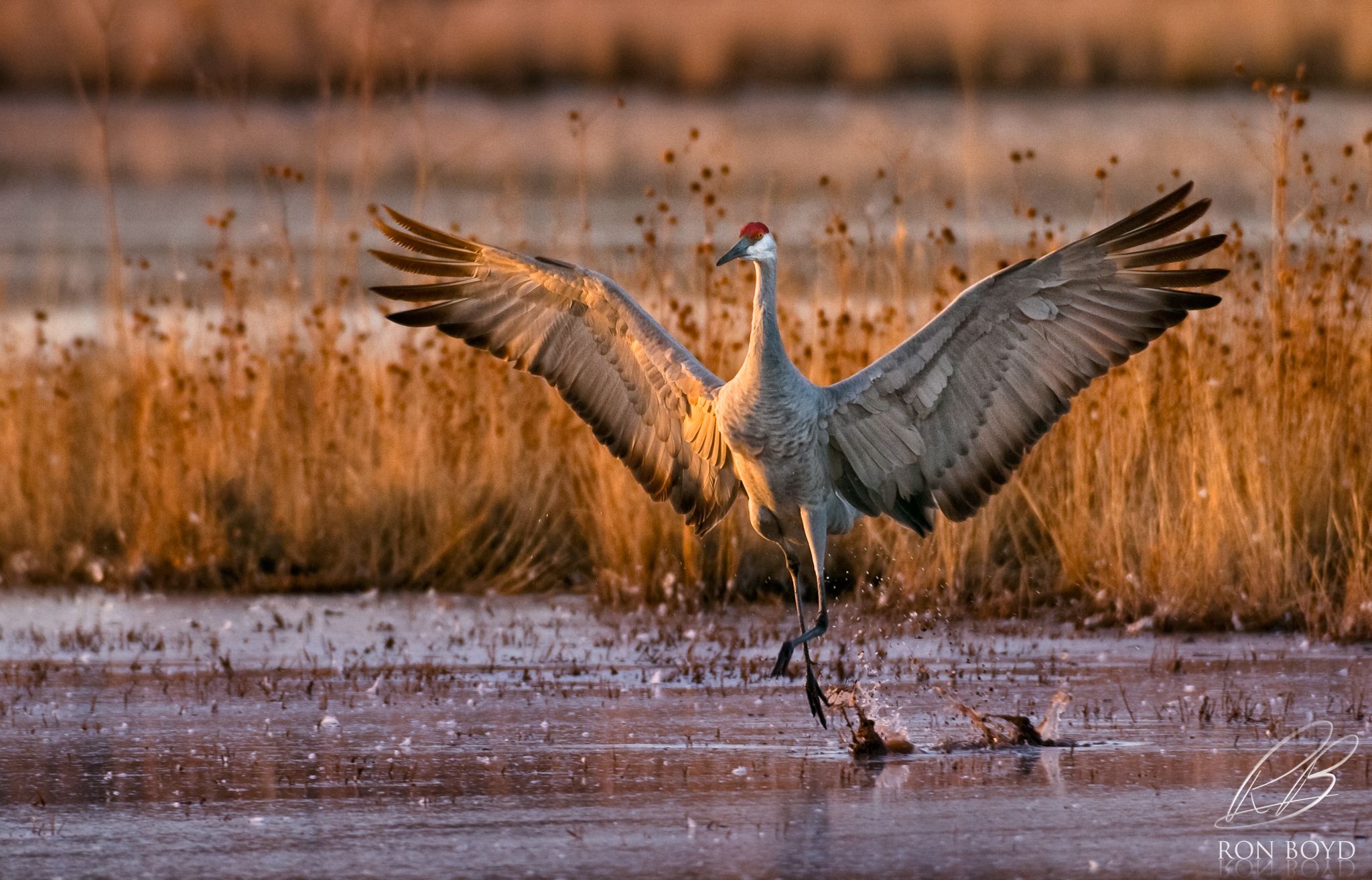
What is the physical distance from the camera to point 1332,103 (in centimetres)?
2595

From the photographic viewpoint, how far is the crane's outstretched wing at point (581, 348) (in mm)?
8383

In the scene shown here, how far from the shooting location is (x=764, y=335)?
25.3ft

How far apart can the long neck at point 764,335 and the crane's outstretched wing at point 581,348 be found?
509 mm

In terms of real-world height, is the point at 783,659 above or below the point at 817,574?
below

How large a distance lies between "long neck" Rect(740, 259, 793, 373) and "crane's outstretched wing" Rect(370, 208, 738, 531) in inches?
20.0

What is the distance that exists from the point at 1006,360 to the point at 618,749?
2191mm

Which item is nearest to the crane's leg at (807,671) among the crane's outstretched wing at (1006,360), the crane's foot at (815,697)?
the crane's foot at (815,697)

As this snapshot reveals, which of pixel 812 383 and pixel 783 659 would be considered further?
pixel 812 383

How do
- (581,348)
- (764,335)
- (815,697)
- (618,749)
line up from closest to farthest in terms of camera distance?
1. (618,749)
2. (815,697)
3. (764,335)
4. (581,348)

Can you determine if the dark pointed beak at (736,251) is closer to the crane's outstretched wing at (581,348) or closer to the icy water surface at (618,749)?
the crane's outstretched wing at (581,348)

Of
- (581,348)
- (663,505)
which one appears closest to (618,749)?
(581,348)

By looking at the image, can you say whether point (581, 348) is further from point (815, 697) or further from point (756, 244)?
point (815, 697)

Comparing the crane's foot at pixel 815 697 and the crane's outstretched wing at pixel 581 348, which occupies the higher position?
the crane's outstretched wing at pixel 581 348

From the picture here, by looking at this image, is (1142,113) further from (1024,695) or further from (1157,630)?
(1024,695)
